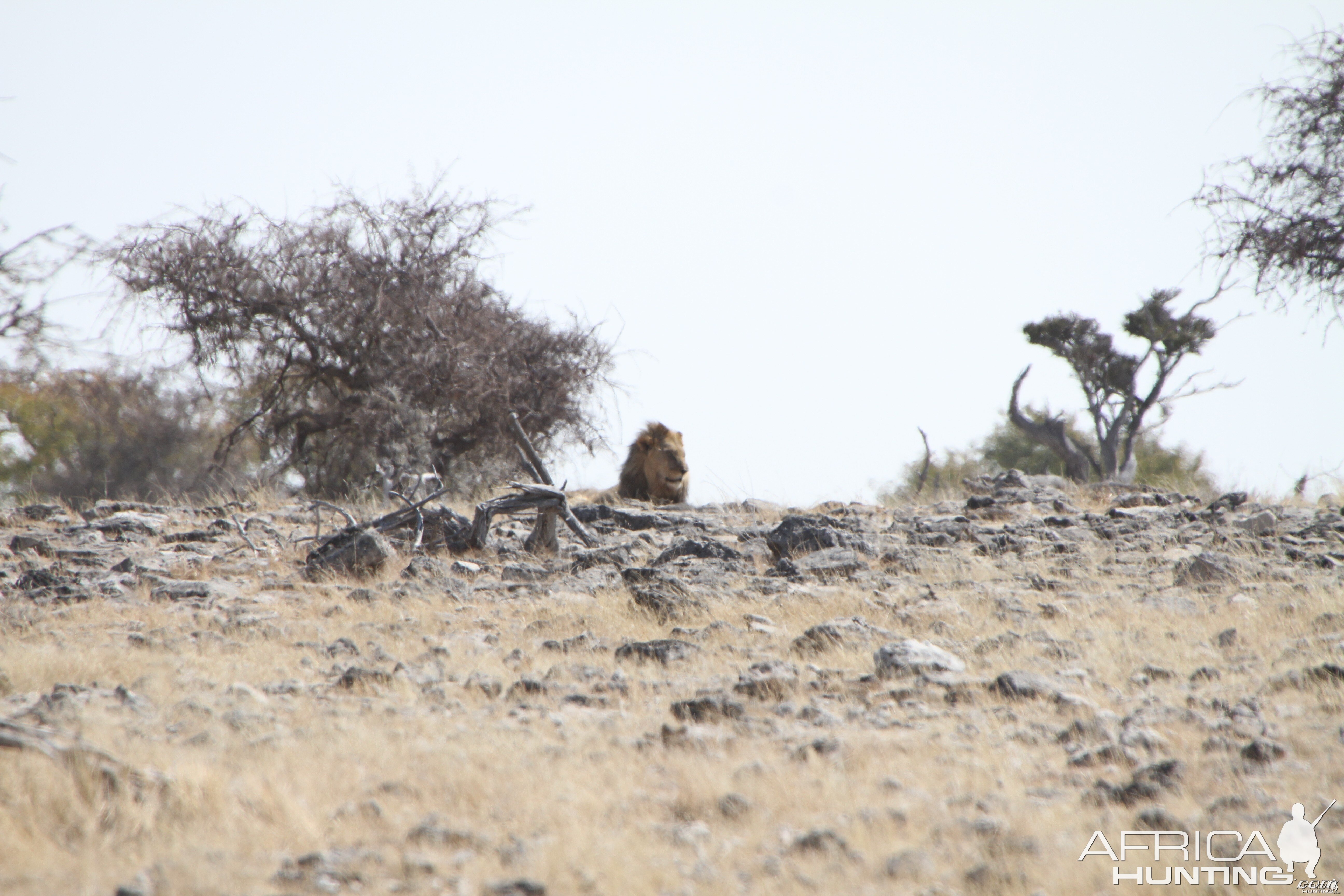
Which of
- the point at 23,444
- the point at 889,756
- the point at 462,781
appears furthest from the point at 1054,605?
the point at 23,444

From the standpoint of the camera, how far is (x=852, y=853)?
368 cm

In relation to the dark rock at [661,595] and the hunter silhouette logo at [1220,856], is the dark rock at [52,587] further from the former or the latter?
the hunter silhouette logo at [1220,856]

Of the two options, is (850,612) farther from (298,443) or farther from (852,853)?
(298,443)

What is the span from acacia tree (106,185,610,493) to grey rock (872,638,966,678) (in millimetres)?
10834

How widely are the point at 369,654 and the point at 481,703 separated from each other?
4.55ft

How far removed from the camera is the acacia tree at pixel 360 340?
15805mm

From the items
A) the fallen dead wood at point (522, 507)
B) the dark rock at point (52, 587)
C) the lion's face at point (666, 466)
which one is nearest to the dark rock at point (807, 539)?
the fallen dead wood at point (522, 507)

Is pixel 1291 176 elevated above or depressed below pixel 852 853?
above

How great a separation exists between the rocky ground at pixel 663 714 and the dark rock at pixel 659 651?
0.02 meters

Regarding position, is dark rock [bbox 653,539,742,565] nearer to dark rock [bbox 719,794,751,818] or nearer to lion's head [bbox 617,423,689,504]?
lion's head [bbox 617,423,689,504]

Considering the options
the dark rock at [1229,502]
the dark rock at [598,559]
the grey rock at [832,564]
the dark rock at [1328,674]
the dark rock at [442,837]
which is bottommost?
the dark rock at [442,837]

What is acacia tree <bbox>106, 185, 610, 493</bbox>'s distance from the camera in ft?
51.9

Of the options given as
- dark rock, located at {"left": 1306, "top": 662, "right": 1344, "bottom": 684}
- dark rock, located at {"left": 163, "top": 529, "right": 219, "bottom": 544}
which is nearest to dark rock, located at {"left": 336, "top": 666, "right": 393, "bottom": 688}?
dark rock, located at {"left": 1306, "top": 662, "right": 1344, "bottom": 684}

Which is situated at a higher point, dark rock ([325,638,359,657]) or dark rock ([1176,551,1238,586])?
dark rock ([1176,551,1238,586])
